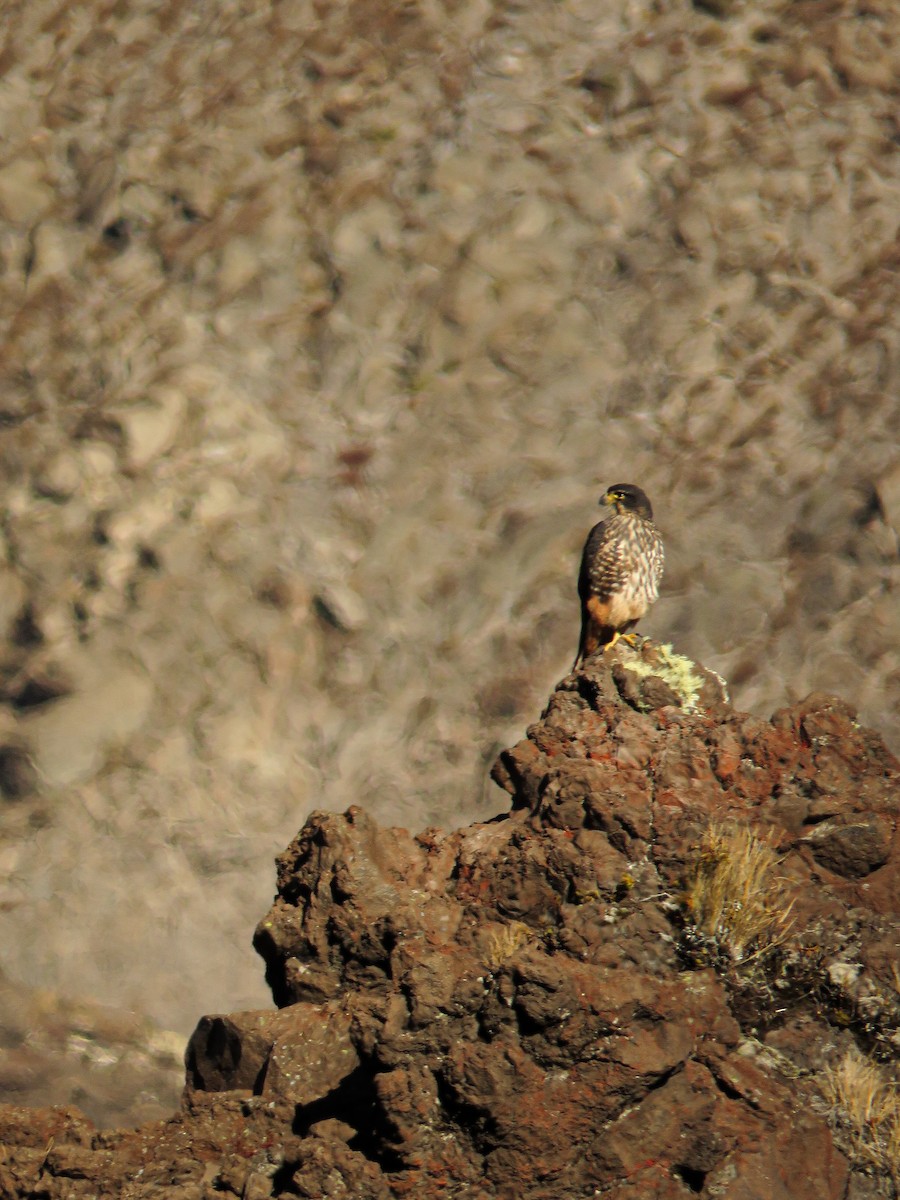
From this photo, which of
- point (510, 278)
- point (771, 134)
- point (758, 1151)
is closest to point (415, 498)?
point (510, 278)

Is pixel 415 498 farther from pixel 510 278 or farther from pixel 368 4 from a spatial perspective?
pixel 368 4

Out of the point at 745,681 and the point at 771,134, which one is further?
the point at 771,134

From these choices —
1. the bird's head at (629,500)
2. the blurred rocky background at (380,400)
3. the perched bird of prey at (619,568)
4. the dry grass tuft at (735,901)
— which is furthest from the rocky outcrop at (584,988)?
the blurred rocky background at (380,400)

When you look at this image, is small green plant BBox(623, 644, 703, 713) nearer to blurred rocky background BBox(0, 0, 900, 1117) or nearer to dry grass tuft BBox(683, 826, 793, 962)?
dry grass tuft BBox(683, 826, 793, 962)

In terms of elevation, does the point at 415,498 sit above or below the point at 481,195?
below

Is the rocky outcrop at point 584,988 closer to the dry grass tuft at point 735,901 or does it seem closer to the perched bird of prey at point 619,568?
the dry grass tuft at point 735,901

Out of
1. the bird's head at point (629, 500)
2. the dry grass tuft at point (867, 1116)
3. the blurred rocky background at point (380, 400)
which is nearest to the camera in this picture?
the dry grass tuft at point (867, 1116)
